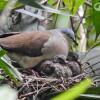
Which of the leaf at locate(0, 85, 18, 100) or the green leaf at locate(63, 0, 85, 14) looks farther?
the green leaf at locate(63, 0, 85, 14)

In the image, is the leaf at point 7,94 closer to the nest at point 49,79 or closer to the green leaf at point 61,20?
the nest at point 49,79

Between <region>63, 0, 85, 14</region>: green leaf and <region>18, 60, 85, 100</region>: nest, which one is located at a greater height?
<region>63, 0, 85, 14</region>: green leaf

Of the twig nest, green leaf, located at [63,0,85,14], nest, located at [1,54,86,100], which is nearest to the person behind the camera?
green leaf, located at [63,0,85,14]

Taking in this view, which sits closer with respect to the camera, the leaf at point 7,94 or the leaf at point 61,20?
the leaf at point 7,94

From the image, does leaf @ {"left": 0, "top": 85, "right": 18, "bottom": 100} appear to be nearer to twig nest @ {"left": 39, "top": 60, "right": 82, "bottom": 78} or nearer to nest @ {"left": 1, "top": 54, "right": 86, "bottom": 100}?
nest @ {"left": 1, "top": 54, "right": 86, "bottom": 100}

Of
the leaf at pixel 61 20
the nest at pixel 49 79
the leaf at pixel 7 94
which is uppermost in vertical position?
the leaf at pixel 7 94

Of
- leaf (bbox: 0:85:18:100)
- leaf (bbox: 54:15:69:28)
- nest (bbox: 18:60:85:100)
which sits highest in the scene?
leaf (bbox: 0:85:18:100)

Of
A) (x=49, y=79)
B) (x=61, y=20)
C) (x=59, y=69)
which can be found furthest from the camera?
(x=61, y=20)

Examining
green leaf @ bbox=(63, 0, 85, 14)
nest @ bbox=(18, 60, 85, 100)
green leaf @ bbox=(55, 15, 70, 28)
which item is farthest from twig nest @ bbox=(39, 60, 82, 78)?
green leaf @ bbox=(63, 0, 85, 14)

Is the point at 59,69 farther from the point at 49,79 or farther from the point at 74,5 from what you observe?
the point at 74,5

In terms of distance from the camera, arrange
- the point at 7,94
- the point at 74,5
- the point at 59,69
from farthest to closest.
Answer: the point at 59,69 → the point at 74,5 → the point at 7,94

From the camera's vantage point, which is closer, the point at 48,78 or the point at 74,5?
the point at 74,5

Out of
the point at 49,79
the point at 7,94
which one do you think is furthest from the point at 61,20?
the point at 7,94

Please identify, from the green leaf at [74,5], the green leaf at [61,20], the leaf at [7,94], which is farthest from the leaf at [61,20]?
the leaf at [7,94]
